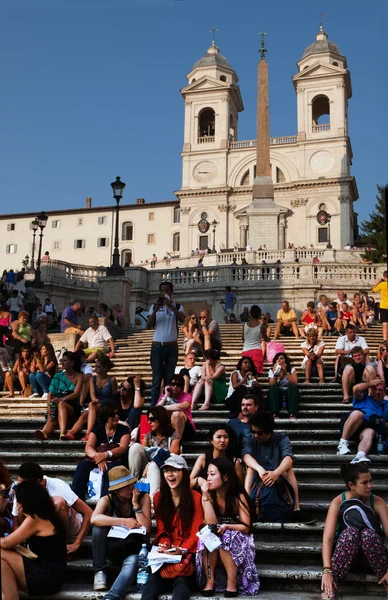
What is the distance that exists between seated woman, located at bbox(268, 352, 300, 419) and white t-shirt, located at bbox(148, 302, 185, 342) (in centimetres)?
170

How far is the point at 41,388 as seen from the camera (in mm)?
12234

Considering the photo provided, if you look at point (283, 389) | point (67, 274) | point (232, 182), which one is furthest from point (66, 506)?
point (232, 182)

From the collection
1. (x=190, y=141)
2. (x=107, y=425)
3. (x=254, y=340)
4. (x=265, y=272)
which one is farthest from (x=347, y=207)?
(x=107, y=425)

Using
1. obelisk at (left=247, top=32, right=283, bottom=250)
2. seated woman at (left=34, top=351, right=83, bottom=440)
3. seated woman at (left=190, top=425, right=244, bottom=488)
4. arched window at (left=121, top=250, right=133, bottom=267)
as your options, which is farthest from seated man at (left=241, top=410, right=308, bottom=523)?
arched window at (left=121, top=250, right=133, bottom=267)

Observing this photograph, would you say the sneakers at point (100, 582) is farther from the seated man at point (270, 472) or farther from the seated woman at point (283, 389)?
the seated woman at point (283, 389)

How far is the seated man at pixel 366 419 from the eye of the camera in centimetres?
843

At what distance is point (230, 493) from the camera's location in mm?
6457

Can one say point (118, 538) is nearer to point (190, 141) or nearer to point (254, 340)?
point (254, 340)

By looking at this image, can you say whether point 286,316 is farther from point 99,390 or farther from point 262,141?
point 262,141

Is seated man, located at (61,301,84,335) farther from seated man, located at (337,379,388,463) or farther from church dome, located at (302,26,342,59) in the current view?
church dome, located at (302,26,342,59)

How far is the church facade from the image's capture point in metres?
63.3

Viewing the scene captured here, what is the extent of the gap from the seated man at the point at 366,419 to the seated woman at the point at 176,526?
2.64 metres

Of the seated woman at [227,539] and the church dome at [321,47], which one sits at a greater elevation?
the church dome at [321,47]

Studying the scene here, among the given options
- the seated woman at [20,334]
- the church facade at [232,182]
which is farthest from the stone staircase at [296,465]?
the church facade at [232,182]
